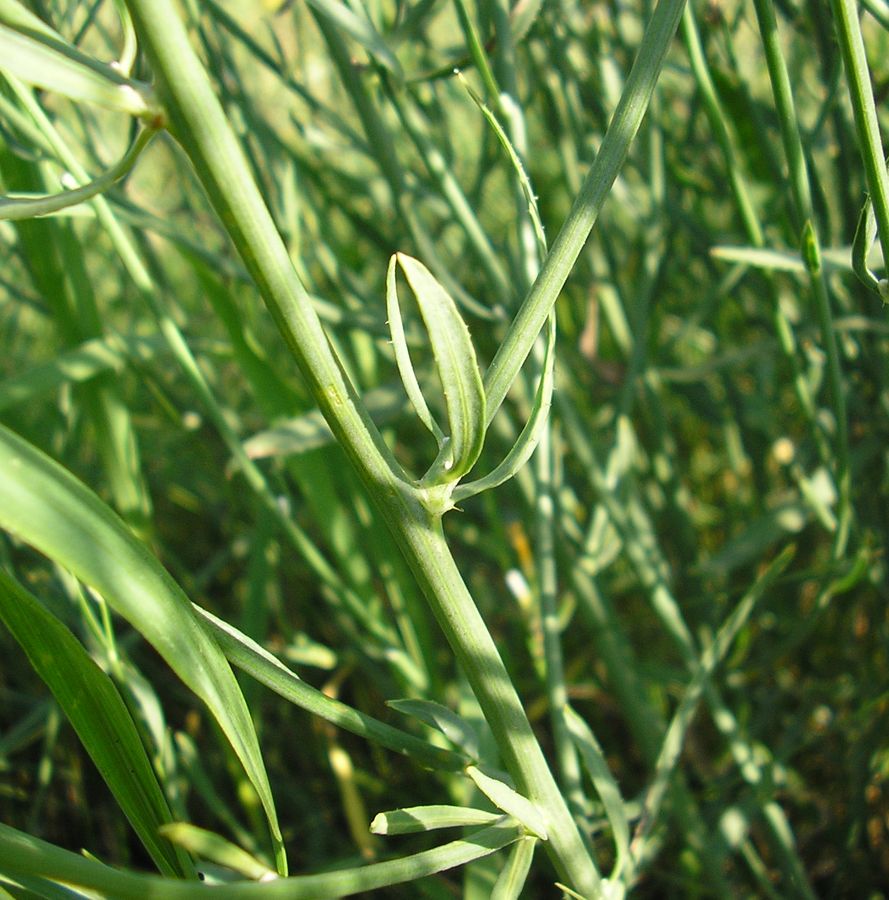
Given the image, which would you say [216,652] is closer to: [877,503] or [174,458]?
[877,503]

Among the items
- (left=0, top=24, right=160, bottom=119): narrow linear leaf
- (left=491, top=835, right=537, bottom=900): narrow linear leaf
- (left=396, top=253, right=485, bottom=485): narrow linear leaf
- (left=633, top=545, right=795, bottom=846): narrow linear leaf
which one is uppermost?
(left=0, top=24, right=160, bottom=119): narrow linear leaf

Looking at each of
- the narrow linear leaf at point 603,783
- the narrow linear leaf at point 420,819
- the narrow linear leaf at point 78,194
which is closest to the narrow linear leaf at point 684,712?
the narrow linear leaf at point 603,783

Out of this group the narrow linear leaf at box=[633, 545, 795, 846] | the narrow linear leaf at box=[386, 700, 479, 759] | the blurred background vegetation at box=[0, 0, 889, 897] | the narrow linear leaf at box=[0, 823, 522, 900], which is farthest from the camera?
the blurred background vegetation at box=[0, 0, 889, 897]

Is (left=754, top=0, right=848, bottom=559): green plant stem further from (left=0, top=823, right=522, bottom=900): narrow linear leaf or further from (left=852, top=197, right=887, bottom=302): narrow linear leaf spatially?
(left=0, top=823, right=522, bottom=900): narrow linear leaf

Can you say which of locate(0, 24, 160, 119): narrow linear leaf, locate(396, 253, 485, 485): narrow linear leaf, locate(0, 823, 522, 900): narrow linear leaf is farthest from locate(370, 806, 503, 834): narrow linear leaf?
locate(0, 24, 160, 119): narrow linear leaf

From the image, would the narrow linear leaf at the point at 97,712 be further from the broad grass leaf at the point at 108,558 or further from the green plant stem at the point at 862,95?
the green plant stem at the point at 862,95

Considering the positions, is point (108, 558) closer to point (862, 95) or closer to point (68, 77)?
point (68, 77)
